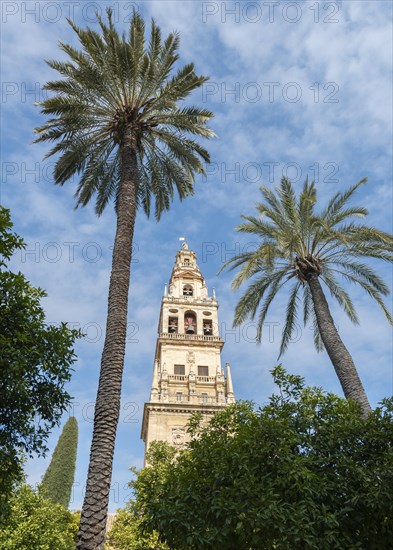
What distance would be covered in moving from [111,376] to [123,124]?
9063mm

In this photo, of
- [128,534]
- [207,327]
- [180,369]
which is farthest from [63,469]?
[128,534]

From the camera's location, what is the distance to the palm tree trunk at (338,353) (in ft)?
50.9

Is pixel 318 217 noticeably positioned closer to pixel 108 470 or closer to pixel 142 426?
pixel 108 470

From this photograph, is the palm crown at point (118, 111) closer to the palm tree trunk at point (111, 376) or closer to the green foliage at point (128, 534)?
the palm tree trunk at point (111, 376)

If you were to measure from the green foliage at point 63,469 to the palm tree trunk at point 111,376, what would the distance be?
117 ft

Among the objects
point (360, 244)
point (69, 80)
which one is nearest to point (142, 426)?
point (360, 244)

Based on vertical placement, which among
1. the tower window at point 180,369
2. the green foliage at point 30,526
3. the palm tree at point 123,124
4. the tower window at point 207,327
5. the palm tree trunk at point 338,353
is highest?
the tower window at point 207,327

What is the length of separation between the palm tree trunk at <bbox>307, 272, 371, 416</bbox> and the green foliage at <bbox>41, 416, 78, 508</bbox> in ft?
112

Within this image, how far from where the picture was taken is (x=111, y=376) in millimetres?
11258

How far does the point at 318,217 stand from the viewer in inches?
747

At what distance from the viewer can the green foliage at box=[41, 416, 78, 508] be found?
1694 inches

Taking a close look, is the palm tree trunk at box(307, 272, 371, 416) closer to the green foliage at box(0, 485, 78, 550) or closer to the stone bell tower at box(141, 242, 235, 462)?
the green foliage at box(0, 485, 78, 550)

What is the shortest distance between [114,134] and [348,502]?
13.3 metres

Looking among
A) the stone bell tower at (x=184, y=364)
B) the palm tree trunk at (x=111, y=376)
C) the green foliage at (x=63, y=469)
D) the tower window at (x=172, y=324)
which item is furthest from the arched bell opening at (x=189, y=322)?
the palm tree trunk at (x=111, y=376)
